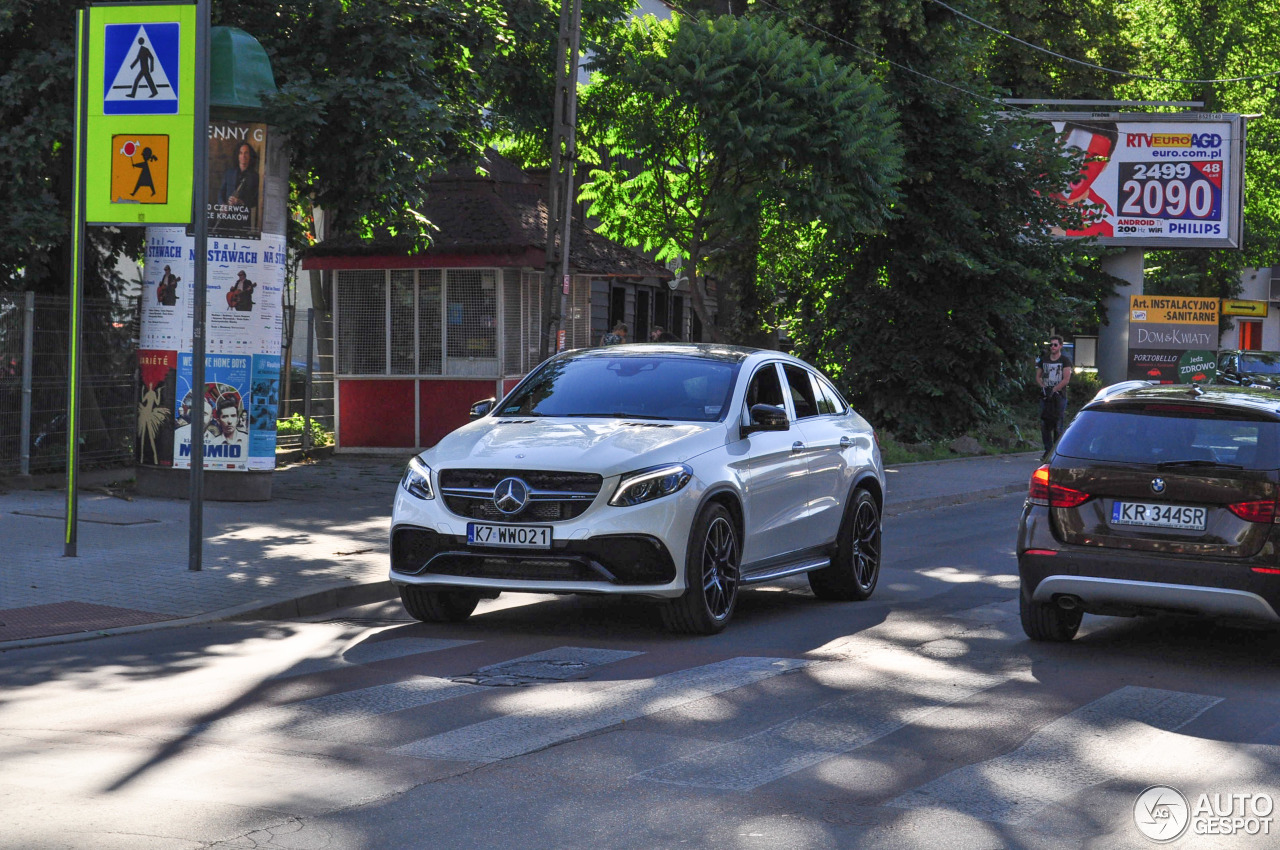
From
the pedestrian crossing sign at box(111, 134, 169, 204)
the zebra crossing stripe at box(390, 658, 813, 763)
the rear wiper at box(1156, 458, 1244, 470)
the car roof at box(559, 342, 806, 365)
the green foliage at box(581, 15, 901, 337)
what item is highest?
the green foliage at box(581, 15, 901, 337)

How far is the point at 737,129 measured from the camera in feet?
66.0

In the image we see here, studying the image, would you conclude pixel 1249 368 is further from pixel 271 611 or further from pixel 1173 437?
pixel 271 611

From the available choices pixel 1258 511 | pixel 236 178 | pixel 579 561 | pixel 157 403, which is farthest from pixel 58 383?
A: pixel 1258 511

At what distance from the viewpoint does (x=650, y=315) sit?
122ft

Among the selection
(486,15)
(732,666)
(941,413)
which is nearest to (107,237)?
(486,15)

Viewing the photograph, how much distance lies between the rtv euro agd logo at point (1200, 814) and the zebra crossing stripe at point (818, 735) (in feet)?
4.05

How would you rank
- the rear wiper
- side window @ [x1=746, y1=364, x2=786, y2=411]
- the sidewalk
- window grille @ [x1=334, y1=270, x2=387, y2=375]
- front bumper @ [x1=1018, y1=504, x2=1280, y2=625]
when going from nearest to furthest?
front bumper @ [x1=1018, y1=504, x2=1280, y2=625]
the rear wiper
the sidewalk
side window @ [x1=746, y1=364, x2=786, y2=411]
window grille @ [x1=334, y1=270, x2=387, y2=375]

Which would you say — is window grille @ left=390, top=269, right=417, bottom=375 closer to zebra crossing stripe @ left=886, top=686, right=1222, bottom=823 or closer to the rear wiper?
the rear wiper

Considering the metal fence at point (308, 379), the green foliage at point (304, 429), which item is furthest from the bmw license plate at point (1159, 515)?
the green foliage at point (304, 429)

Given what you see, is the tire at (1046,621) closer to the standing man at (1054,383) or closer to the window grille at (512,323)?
the window grille at (512,323)

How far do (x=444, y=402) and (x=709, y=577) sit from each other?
15.1 m

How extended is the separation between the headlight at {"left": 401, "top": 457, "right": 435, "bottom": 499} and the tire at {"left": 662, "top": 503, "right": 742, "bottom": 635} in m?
1.55

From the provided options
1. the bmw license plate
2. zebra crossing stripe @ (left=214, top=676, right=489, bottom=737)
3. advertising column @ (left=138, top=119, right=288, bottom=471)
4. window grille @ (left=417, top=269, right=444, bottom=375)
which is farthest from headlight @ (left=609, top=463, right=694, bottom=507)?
window grille @ (left=417, top=269, right=444, bottom=375)

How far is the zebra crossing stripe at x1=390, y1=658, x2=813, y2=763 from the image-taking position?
6.13 meters
